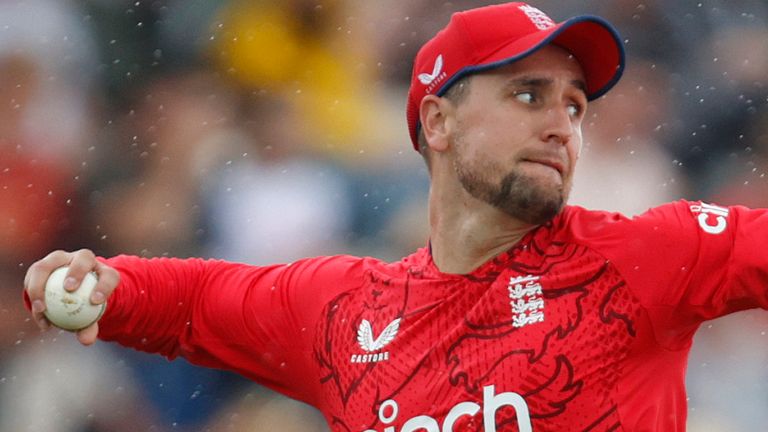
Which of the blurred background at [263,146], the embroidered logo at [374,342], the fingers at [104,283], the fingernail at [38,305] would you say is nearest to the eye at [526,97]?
the embroidered logo at [374,342]

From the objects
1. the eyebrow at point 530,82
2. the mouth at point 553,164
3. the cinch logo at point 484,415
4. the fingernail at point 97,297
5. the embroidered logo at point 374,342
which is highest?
the eyebrow at point 530,82

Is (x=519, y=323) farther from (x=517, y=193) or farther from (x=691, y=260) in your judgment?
(x=691, y=260)

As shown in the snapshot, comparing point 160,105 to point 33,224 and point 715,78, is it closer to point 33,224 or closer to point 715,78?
point 33,224

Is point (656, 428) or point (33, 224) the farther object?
point (33, 224)

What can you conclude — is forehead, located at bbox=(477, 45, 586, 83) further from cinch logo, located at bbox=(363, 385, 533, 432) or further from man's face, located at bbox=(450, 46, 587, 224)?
cinch logo, located at bbox=(363, 385, 533, 432)

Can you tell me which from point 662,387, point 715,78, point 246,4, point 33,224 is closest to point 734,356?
point 715,78

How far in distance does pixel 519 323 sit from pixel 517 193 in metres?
0.32

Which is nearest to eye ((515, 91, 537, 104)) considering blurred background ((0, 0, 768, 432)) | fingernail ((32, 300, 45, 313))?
fingernail ((32, 300, 45, 313))

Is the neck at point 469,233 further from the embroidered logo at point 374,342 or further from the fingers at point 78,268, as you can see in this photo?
the fingers at point 78,268

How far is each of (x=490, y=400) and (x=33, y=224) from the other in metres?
2.87

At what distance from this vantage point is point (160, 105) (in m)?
5.12

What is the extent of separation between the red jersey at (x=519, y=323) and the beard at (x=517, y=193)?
0.08 metres

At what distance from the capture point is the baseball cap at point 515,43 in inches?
110

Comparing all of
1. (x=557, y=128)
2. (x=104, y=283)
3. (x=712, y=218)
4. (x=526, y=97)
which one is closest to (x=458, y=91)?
(x=526, y=97)
